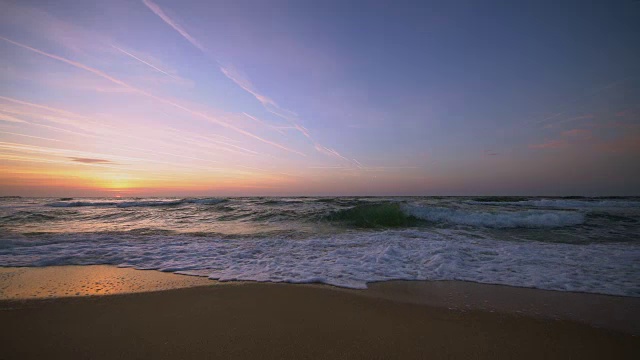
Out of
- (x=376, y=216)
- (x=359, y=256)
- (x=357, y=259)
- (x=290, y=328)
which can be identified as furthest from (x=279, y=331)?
(x=376, y=216)

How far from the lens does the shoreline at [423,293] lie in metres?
3.42

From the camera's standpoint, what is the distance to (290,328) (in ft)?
9.60

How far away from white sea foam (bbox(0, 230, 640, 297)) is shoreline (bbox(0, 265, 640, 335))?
30 centimetres

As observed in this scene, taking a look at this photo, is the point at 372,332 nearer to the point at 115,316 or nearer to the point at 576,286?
the point at 115,316

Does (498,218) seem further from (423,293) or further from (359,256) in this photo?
(423,293)

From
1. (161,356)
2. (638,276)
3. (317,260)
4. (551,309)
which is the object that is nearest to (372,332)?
(161,356)

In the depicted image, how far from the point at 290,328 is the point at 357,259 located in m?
3.44

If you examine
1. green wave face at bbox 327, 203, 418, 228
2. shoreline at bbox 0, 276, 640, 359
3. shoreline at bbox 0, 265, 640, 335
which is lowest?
shoreline at bbox 0, 265, 640, 335

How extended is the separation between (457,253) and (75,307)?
23.0 ft

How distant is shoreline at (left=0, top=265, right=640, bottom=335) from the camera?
3420 millimetres

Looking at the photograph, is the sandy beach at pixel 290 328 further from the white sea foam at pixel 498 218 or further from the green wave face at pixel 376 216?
the white sea foam at pixel 498 218

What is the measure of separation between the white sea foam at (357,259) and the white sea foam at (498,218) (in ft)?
17.6

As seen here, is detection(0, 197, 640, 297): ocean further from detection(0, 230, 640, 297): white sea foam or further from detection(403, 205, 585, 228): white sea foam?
detection(403, 205, 585, 228): white sea foam

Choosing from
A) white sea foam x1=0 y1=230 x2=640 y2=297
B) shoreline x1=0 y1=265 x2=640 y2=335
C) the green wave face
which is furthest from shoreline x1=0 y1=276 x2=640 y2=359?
the green wave face
